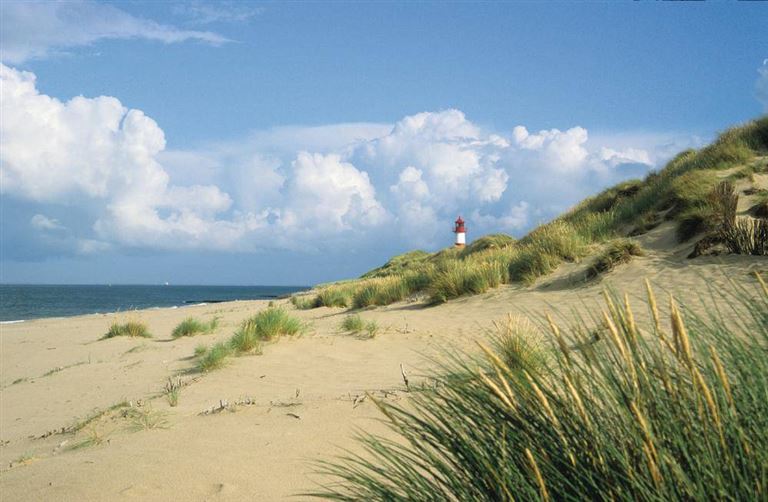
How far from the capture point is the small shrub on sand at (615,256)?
12812 millimetres

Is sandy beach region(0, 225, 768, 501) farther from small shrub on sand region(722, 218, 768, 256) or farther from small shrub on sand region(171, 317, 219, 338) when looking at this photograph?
small shrub on sand region(171, 317, 219, 338)

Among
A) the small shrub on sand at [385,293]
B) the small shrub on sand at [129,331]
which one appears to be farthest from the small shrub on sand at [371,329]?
the small shrub on sand at [129,331]

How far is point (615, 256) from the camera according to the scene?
12.9 m

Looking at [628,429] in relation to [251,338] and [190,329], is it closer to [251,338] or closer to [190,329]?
[251,338]

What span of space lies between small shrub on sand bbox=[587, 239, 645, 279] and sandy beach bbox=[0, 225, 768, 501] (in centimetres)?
26

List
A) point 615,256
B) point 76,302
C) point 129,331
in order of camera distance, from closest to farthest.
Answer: point 615,256 → point 129,331 → point 76,302

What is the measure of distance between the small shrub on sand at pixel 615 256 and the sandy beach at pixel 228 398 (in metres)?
0.26

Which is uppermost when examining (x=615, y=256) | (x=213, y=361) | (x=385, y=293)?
(x=615, y=256)

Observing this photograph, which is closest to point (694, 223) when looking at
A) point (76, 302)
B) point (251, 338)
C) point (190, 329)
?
point (251, 338)

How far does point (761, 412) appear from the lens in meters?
1.67

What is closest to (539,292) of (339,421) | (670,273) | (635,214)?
(670,273)

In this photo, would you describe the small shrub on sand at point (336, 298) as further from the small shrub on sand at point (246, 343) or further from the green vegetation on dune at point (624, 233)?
the small shrub on sand at point (246, 343)

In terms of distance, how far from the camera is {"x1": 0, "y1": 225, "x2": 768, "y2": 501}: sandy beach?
4566mm

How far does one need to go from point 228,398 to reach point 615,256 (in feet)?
28.7
